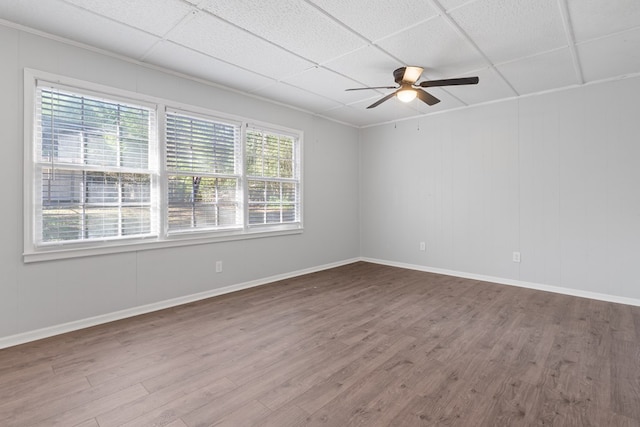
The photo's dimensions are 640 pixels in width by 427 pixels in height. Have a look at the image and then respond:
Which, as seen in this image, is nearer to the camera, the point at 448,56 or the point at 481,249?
the point at 448,56

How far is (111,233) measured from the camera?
3.06 meters

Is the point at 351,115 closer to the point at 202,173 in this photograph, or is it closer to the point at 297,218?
the point at 297,218

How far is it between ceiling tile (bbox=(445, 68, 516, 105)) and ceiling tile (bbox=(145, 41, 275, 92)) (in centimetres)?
240

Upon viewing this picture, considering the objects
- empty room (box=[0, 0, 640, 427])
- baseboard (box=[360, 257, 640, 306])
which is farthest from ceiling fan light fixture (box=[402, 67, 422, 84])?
baseboard (box=[360, 257, 640, 306])

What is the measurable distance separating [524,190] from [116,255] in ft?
16.5

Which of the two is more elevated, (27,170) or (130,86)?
(130,86)

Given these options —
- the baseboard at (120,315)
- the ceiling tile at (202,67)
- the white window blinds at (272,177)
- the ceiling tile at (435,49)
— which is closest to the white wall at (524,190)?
the ceiling tile at (435,49)

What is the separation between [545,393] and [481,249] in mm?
2967

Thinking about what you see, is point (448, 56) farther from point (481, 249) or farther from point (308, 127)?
point (481, 249)

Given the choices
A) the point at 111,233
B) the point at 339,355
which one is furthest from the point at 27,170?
the point at 339,355

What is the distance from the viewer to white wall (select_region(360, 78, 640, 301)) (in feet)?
11.8

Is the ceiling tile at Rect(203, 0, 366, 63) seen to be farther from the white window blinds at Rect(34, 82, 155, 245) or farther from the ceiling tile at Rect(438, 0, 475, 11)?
the white window blinds at Rect(34, 82, 155, 245)

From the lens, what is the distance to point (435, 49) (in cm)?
289

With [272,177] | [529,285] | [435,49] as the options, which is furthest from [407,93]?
[529,285]
